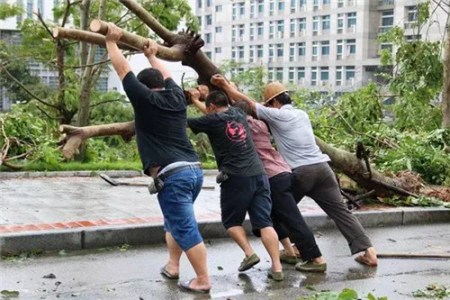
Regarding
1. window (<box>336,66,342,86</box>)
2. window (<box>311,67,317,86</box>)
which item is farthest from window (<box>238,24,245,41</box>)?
window (<box>336,66,342,86</box>)

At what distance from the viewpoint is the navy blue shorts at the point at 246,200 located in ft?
21.9

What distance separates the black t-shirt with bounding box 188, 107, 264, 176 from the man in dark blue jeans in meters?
0.44

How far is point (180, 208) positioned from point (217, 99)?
3.94ft

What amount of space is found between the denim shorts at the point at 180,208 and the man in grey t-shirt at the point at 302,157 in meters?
1.33

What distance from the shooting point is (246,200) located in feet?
22.0

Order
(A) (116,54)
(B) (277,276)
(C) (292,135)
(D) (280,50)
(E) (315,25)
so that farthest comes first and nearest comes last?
(D) (280,50) → (E) (315,25) → (C) (292,135) → (B) (277,276) → (A) (116,54)

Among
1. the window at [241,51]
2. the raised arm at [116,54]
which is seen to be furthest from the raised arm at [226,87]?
the window at [241,51]

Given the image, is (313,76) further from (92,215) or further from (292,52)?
(92,215)

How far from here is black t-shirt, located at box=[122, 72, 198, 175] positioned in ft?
19.5

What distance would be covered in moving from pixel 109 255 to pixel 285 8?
71079 millimetres

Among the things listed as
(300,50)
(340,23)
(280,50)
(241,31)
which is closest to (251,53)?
(241,31)

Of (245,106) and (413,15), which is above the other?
(413,15)

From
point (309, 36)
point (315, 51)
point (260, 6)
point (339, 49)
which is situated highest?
point (260, 6)

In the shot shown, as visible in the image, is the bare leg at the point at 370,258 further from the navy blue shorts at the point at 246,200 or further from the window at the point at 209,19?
the window at the point at 209,19
